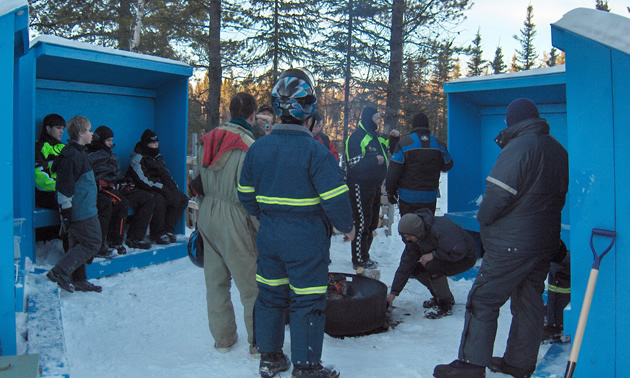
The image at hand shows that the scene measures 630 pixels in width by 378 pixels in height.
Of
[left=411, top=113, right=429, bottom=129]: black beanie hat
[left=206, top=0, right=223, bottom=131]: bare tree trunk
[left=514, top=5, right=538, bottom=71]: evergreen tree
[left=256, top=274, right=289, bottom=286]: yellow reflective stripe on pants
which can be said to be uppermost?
[left=514, top=5, right=538, bottom=71]: evergreen tree

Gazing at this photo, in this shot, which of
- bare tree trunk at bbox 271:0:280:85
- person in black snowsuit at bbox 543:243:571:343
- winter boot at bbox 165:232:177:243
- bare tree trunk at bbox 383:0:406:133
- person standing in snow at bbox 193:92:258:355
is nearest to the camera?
person standing in snow at bbox 193:92:258:355

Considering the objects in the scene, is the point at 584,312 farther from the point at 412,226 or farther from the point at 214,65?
the point at 214,65

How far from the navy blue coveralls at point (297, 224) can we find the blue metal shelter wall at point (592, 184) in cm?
130

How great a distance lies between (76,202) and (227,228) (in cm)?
195

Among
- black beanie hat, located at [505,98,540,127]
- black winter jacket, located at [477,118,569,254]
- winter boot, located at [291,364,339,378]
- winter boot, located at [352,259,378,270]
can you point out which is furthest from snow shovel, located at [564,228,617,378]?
winter boot, located at [352,259,378,270]

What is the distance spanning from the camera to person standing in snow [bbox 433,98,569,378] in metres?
3.05

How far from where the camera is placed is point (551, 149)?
311cm

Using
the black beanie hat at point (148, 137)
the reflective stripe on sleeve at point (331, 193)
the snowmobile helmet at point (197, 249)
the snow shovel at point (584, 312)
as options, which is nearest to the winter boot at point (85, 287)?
the snowmobile helmet at point (197, 249)

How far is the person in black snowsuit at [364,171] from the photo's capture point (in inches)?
238

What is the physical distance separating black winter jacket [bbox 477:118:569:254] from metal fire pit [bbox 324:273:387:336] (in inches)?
50.8

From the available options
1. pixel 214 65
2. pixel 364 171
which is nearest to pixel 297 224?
pixel 364 171

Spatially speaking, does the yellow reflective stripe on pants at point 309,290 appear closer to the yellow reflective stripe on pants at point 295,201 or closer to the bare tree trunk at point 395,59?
the yellow reflective stripe on pants at point 295,201

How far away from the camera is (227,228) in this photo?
354 cm

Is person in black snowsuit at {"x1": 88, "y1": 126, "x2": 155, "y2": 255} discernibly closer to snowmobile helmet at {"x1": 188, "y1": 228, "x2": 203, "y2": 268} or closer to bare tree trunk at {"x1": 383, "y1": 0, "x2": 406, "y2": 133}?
snowmobile helmet at {"x1": 188, "y1": 228, "x2": 203, "y2": 268}
